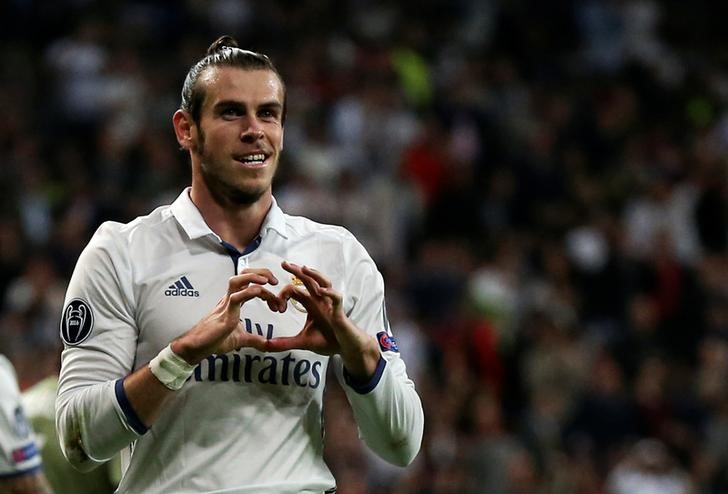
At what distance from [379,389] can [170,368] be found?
52cm

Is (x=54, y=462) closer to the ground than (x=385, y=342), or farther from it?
closer to the ground

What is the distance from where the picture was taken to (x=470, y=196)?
1295cm

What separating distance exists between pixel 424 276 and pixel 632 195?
2568 millimetres

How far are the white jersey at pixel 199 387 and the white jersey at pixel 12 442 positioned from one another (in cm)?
111

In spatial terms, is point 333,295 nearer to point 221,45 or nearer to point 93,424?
point 93,424

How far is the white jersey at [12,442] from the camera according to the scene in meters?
4.68

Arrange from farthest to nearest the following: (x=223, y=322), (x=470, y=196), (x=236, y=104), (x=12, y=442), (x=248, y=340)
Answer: (x=470, y=196), (x=12, y=442), (x=236, y=104), (x=248, y=340), (x=223, y=322)

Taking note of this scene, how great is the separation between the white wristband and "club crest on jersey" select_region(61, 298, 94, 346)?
0.87 ft

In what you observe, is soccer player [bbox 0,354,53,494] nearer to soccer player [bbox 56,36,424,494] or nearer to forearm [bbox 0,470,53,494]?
forearm [bbox 0,470,53,494]

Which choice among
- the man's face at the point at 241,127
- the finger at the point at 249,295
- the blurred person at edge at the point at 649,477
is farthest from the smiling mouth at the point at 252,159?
the blurred person at edge at the point at 649,477

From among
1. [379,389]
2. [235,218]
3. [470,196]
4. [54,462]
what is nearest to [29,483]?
[54,462]

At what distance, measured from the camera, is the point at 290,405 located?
361 cm

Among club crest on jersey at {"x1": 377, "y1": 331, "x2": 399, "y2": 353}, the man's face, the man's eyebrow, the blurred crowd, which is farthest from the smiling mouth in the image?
the blurred crowd

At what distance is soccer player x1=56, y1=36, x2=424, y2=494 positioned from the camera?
3404mm
